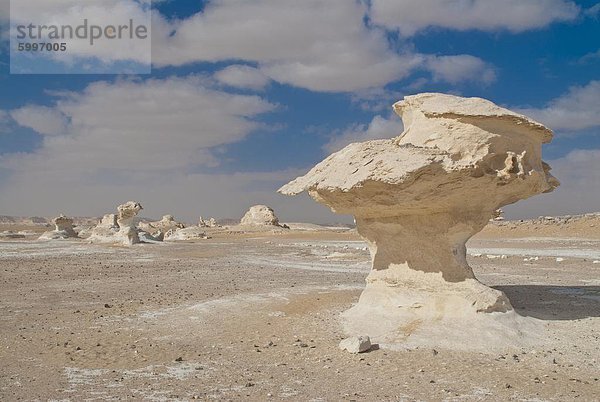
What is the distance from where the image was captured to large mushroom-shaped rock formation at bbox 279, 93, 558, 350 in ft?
27.2

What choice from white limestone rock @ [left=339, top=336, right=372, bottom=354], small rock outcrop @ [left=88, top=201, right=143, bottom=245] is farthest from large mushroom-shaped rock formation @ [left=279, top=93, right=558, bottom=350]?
small rock outcrop @ [left=88, top=201, right=143, bottom=245]

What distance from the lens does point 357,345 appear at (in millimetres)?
7547

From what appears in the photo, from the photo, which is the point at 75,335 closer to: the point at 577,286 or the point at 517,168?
the point at 517,168

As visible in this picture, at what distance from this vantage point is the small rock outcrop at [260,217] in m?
72.7

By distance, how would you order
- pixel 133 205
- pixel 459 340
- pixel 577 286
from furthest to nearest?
pixel 133 205, pixel 577 286, pixel 459 340

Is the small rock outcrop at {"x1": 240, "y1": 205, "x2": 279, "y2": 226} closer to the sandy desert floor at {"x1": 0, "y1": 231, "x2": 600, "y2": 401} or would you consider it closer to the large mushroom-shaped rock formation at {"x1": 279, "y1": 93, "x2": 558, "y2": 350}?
the sandy desert floor at {"x1": 0, "y1": 231, "x2": 600, "y2": 401}

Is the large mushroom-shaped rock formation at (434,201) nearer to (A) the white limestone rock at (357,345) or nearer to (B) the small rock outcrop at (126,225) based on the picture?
(A) the white limestone rock at (357,345)

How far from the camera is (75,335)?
8.87 meters

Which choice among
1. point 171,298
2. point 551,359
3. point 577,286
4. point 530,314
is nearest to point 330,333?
point 551,359

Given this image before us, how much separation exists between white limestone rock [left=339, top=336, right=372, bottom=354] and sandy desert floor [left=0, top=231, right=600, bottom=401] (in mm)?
144

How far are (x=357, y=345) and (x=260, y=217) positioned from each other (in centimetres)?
6618

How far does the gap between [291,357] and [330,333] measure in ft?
4.65

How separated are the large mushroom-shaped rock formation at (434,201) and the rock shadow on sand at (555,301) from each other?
1271 mm

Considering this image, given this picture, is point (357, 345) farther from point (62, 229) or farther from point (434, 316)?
point (62, 229)
